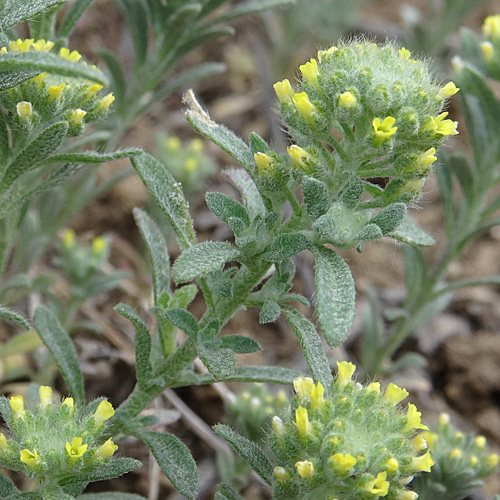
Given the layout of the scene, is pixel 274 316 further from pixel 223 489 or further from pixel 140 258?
pixel 140 258

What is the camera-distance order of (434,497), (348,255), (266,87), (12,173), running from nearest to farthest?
(12,173), (434,497), (348,255), (266,87)

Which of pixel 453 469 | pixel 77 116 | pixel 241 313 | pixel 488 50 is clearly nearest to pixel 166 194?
pixel 77 116

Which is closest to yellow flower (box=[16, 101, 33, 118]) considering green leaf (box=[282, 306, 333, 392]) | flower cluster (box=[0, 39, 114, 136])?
flower cluster (box=[0, 39, 114, 136])

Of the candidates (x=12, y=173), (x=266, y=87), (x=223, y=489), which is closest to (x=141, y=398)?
(x=223, y=489)

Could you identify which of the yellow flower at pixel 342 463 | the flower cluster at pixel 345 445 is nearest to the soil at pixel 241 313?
the flower cluster at pixel 345 445

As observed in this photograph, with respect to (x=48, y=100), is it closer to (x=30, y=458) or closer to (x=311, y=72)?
(x=311, y=72)

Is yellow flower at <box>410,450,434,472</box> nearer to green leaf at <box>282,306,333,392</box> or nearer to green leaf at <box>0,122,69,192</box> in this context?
green leaf at <box>282,306,333,392</box>

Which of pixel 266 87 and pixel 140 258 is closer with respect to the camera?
pixel 140 258
